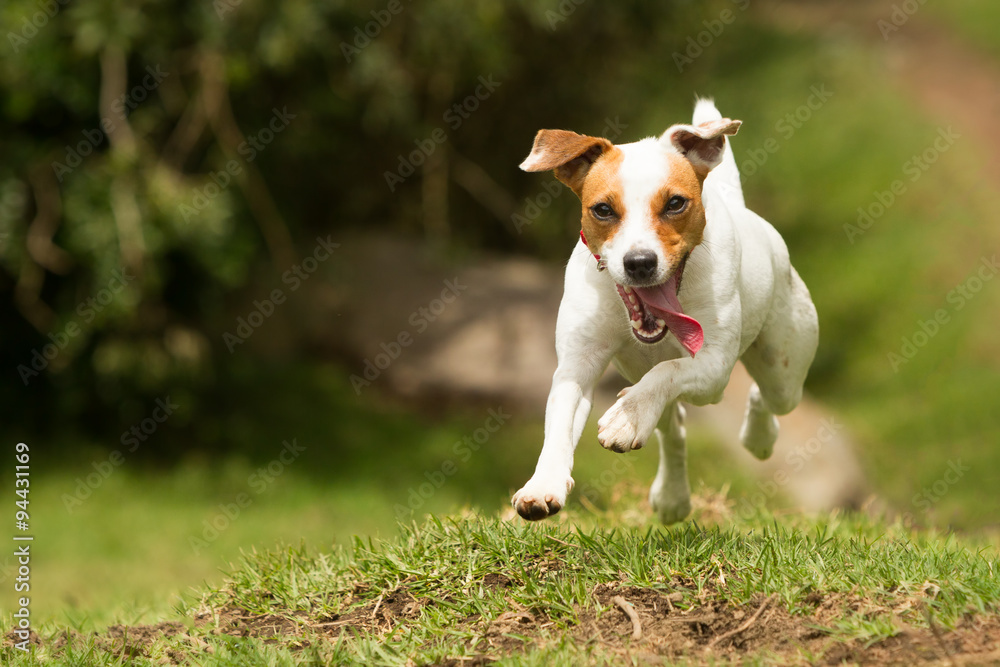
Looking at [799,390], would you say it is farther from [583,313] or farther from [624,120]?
[624,120]

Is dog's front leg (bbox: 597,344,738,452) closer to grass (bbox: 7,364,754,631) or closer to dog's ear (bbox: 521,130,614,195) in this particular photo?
dog's ear (bbox: 521,130,614,195)

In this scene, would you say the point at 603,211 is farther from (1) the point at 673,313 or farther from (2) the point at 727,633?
(2) the point at 727,633

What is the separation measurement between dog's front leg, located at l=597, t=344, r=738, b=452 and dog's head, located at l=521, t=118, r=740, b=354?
114 mm

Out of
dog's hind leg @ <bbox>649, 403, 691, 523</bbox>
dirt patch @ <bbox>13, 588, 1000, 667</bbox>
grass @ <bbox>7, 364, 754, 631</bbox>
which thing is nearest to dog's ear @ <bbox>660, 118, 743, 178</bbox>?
dog's hind leg @ <bbox>649, 403, 691, 523</bbox>

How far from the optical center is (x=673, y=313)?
4281 mm

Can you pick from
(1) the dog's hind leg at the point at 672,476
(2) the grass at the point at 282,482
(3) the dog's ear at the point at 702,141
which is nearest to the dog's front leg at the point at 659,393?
(3) the dog's ear at the point at 702,141

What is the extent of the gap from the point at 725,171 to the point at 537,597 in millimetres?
2360

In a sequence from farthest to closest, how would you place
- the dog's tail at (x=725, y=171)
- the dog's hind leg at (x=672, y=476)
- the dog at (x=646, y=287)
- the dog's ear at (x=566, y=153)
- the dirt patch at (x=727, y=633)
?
the dog's hind leg at (x=672, y=476) → the dog's tail at (x=725, y=171) → the dog's ear at (x=566, y=153) → the dog at (x=646, y=287) → the dirt patch at (x=727, y=633)

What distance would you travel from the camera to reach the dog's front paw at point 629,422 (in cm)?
405

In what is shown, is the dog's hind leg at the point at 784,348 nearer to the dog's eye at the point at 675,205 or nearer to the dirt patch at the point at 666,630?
the dog's eye at the point at 675,205

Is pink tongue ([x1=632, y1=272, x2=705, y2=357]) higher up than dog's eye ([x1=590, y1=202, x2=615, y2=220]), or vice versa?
dog's eye ([x1=590, y1=202, x2=615, y2=220])

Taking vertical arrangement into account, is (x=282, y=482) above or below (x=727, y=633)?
below

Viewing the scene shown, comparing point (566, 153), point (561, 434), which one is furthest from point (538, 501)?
point (566, 153)

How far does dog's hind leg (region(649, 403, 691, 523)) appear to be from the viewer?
5586mm
